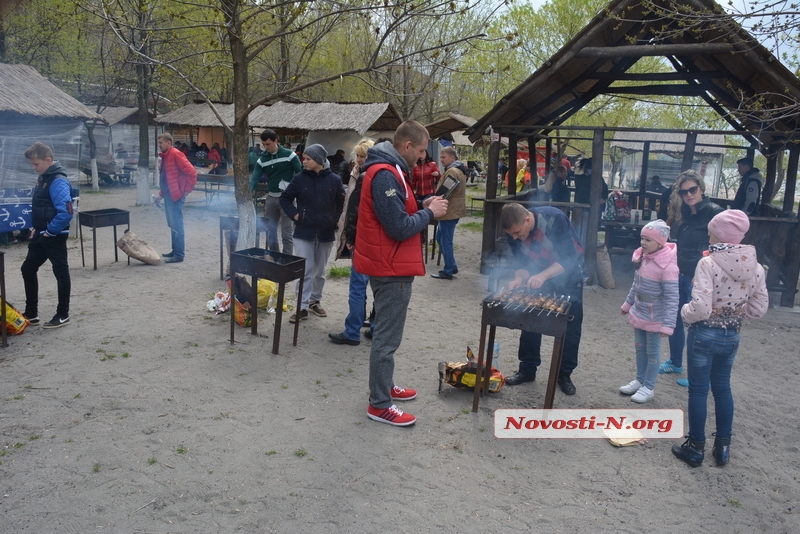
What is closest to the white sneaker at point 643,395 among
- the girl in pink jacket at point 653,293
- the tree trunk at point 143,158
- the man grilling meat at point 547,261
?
the girl in pink jacket at point 653,293

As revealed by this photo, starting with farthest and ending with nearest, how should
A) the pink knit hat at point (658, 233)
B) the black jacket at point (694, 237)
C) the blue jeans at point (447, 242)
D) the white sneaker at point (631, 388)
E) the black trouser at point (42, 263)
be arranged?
the blue jeans at point (447, 242) → the black trouser at point (42, 263) → the black jacket at point (694, 237) → the white sneaker at point (631, 388) → the pink knit hat at point (658, 233)

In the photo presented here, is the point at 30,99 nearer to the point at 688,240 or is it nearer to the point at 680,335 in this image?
the point at 688,240

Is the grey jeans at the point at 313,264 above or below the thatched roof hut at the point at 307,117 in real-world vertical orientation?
below

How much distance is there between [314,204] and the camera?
6215 mm

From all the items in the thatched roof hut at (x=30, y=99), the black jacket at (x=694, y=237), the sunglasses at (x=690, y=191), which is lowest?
the black jacket at (x=694, y=237)

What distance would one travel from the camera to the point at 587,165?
1195 centimetres

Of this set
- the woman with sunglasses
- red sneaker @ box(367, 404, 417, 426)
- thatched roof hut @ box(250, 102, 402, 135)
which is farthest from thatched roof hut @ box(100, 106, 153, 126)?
the woman with sunglasses

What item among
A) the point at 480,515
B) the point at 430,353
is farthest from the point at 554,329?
the point at 430,353

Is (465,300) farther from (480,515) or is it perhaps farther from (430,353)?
(480,515)

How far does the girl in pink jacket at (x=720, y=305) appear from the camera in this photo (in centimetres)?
373

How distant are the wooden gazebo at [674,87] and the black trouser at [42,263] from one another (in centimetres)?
573

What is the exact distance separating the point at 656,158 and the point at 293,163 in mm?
26652

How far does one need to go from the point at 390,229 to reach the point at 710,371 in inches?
89.6

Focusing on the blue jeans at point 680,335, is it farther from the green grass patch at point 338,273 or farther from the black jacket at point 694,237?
the green grass patch at point 338,273
